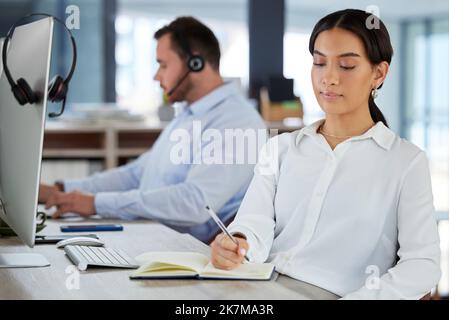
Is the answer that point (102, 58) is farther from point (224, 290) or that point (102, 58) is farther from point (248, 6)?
point (224, 290)

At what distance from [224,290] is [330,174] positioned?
0.29 m

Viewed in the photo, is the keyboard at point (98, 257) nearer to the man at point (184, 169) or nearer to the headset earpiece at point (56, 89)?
the headset earpiece at point (56, 89)

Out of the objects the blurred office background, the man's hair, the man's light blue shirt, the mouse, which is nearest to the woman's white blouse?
the mouse

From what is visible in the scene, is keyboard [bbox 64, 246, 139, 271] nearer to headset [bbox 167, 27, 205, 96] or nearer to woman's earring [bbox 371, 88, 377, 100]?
woman's earring [bbox 371, 88, 377, 100]

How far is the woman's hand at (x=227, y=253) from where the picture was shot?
1.21 meters

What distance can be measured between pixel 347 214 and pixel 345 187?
44 millimetres

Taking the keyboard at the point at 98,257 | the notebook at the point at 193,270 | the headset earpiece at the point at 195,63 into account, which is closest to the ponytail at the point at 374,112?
the notebook at the point at 193,270

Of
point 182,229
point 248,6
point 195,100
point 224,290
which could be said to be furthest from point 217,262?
point 248,6

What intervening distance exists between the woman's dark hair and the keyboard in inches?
19.2

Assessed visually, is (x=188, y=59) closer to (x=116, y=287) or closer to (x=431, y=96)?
(x=116, y=287)

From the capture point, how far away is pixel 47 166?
134 inches

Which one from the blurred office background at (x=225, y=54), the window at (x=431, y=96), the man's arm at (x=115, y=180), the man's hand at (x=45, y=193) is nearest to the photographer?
the man's hand at (x=45, y=193)

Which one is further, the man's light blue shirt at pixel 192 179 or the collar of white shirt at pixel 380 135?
the man's light blue shirt at pixel 192 179

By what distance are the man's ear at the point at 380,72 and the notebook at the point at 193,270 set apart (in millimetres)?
345
